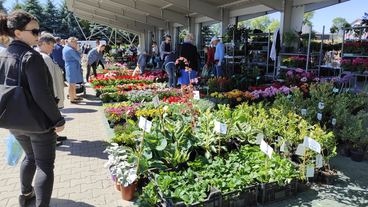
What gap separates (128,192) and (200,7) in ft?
38.2

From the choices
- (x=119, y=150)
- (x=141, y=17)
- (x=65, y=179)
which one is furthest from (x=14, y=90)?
(x=141, y=17)

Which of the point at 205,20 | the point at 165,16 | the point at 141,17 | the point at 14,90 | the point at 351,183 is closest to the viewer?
the point at 14,90

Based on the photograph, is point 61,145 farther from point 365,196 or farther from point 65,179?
point 365,196

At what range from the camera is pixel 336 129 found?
4.89 meters

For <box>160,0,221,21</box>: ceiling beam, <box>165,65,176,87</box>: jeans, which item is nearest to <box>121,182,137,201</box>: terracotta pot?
<box>165,65,176,87</box>: jeans

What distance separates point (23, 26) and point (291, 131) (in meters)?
3.11

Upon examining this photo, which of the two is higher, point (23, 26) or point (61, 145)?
point (23, 26)

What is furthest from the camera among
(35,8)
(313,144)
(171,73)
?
(35,8)

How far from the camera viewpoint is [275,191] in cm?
330

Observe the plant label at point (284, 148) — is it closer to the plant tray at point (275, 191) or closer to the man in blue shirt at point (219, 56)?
the plant tray at point (275, 191)

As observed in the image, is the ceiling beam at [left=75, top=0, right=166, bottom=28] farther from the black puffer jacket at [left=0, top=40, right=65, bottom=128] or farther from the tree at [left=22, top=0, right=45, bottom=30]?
the tree at [left=22, top=0, right=45, bottom=30]

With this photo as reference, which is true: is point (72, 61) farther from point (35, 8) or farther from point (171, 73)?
point (35, 8)

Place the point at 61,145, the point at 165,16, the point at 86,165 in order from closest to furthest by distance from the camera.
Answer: the point at 86,165
the point at 61,145
the point at 165,16

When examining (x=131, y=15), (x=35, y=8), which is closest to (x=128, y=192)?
(x=131, y=15)
